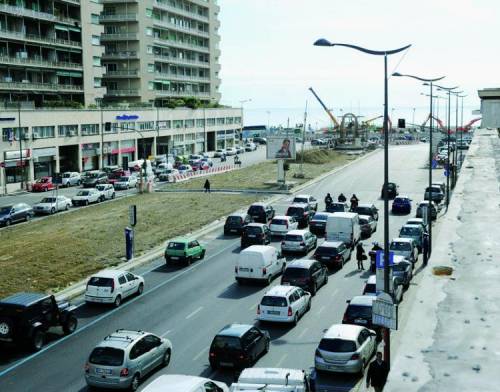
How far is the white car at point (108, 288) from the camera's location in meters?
28.5

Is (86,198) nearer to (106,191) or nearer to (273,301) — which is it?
(106,191)

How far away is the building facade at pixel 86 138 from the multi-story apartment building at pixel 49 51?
4075 millimetres

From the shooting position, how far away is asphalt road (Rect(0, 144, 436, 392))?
21.2 meters

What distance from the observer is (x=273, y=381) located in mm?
17734

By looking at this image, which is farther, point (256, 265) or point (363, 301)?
point (256, 265)

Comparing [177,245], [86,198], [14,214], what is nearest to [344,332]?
[177,245]

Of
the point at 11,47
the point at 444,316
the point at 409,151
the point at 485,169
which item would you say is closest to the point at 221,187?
the point at 485,169

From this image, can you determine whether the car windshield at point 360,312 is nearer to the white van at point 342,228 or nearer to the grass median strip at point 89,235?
the grass median strip at point 89,235

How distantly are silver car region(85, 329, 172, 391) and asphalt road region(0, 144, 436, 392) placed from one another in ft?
2.41

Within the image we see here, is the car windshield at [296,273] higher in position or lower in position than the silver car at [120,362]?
higher

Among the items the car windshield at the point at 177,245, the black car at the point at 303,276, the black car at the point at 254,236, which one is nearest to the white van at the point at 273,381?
the black car at the point at 303,276

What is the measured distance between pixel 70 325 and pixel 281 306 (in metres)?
7.96

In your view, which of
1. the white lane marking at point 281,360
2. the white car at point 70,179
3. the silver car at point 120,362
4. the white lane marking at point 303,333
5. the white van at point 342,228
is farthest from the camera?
the white car at point 70,179

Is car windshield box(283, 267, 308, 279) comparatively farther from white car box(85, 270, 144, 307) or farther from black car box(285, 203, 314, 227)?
black car box(285, 203, 314, 227)
